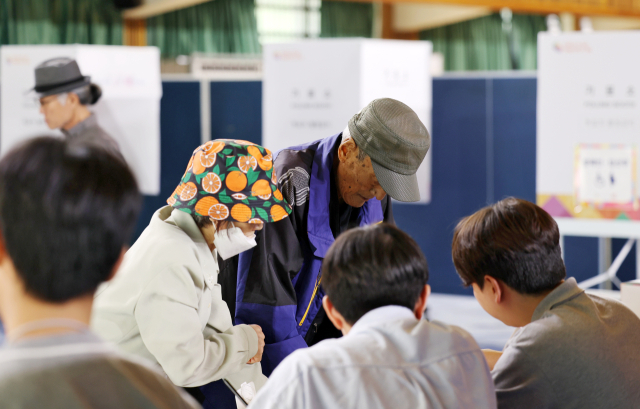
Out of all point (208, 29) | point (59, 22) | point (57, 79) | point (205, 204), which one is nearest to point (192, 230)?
point (205, 204)

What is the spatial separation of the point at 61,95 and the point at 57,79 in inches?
4.1

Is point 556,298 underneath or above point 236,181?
underneath

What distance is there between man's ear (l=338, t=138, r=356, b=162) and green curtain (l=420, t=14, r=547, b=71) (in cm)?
874

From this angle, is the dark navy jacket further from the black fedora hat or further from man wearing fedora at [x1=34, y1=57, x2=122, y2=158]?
the black fedora hat

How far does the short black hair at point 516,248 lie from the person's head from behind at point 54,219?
77 cm

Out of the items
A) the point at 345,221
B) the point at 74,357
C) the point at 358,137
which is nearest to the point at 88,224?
the point at 74,357

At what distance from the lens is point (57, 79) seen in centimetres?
325

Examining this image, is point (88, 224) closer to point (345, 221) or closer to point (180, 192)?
point (180, 192)

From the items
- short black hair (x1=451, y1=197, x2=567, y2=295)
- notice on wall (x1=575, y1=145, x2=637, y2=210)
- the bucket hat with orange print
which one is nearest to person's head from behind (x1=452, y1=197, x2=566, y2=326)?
short black hair (x1=451, y1=197, x2=567, y2=295)

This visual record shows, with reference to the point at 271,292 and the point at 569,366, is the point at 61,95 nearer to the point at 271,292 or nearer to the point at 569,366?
the point at 271,292

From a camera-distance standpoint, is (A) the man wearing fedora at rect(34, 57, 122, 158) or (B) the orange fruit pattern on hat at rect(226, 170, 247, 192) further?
(A) the man wearing fedora at rect(34, 57, 122, 158)

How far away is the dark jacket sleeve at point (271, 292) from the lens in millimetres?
1413

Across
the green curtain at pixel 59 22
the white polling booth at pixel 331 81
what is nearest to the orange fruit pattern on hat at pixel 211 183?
the white polling booth at pixel 331 81

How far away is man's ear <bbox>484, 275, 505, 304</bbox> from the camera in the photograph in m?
1.20
